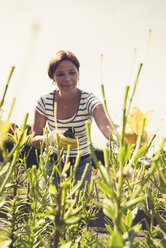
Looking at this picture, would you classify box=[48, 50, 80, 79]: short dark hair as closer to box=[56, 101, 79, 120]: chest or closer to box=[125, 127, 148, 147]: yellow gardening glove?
box=[56, 101, 79, 120]: chest

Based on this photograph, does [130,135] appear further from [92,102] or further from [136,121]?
[92,102]

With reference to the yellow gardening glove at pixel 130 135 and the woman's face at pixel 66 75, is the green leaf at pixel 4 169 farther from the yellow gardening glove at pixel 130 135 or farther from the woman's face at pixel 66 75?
the woman's face at pixel 66 75

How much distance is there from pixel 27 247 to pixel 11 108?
38 cm

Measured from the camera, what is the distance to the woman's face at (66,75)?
78.4 inches

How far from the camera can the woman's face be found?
199 cm

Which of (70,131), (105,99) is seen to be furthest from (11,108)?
(70,131)

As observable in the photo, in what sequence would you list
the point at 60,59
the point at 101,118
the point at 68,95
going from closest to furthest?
the point at 101,118 → the point at 60,59 → the point at 68,95

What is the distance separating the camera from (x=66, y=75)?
200 centimetres

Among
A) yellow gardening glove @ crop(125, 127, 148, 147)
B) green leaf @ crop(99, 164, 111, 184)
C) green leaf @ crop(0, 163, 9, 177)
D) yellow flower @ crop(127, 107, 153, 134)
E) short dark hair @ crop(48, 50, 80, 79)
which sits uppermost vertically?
short dark hair @ crop(48, 50, 80, 79)

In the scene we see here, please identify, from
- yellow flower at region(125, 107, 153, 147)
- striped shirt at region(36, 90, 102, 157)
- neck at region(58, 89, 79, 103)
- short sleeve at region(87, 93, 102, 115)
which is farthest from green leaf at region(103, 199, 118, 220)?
neck at region(58, 89, 79, 103)

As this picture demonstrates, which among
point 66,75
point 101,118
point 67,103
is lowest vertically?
point 101,118

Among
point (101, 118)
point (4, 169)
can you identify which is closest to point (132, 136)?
point (4, 169)

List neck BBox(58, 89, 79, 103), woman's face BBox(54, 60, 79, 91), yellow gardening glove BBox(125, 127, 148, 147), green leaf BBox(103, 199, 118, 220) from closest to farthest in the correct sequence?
green leaf BBox(103, 199, 118, 220), yellow gardening glove BBox(125, 127, 148, 147), woman's face BBox(54, 60, 79, 91), neck BBox(58, 89, 79, 103)

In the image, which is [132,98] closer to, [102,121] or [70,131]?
[70,131]
